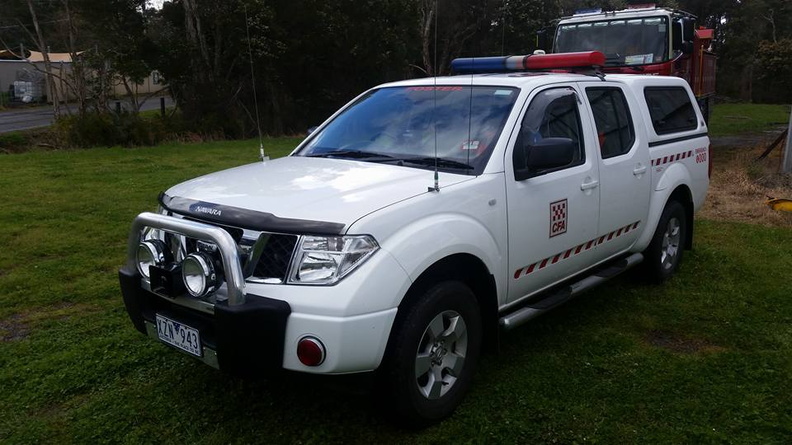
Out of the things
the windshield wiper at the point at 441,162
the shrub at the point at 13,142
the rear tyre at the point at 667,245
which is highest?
the windshield wiper at the point at 441,162

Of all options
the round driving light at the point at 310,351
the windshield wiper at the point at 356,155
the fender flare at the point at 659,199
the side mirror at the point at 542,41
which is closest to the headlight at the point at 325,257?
the round driving light at the point at 310,351

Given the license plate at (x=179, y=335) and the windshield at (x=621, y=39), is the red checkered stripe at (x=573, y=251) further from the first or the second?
the windshield at (x=621, y=39)

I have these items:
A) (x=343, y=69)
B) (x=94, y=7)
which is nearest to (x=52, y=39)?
(x=94, y=7)

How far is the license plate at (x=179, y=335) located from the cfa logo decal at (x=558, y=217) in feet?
7.22

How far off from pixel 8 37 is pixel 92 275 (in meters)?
40.4

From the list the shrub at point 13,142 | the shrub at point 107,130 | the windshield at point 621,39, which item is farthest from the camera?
the shrub at point 13,142

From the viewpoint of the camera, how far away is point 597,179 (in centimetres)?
449

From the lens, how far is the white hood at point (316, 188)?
10.1ft

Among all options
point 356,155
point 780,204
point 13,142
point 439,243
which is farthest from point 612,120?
point 13,142

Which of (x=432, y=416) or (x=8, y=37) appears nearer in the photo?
(x=432, y=416)

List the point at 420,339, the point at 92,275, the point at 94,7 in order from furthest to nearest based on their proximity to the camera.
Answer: the point at 94,7, the point at 92,275, the point at 420,339

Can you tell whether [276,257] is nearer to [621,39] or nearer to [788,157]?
[788,157]

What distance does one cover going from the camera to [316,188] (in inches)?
134

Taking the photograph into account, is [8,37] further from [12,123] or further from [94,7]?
[94,7]
